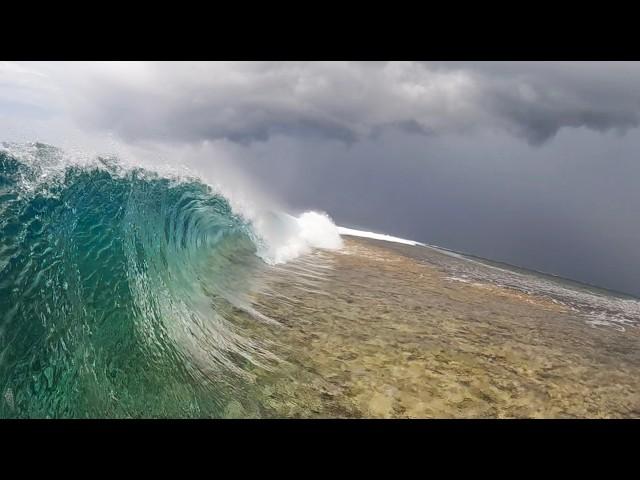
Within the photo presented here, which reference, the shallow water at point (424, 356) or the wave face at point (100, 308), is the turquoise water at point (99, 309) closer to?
the wave face at point (100, 308)

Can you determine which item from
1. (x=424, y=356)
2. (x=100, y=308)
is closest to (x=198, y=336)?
(x=100, y=308)

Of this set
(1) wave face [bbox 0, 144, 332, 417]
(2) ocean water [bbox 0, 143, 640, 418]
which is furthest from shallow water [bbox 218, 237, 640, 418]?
(1) wave face [bbox 0, 144, 332, 417]

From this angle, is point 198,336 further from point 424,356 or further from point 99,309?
point 424,356

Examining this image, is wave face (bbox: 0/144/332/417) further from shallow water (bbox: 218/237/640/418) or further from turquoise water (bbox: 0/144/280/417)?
shallow water (bbox: 218/237/640/418)

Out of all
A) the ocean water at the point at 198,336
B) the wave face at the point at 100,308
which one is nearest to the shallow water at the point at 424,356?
the ocean water at the point at 198,336

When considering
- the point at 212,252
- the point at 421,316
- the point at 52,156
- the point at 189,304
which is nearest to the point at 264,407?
the point at 189,304
